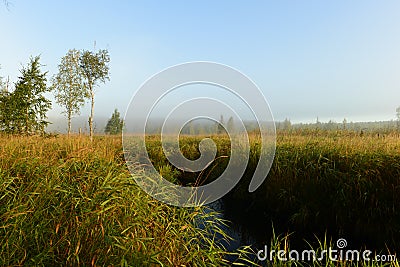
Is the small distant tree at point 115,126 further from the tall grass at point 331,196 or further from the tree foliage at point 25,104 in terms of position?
the tall grass at point 331,196

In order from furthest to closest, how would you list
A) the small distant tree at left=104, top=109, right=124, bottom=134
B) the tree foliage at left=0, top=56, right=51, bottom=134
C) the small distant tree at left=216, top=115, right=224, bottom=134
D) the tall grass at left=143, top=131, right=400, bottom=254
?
1. the small distant tree at left=104, top=109, right=124, bottom=134
2. the tree foliage at left=0, top=56, right=51, bottom=134
3. the small distant tree at left=216, top=115, right=224, bottom=134
4. the tall grass at left=143, top=131, right=400, bottom=254

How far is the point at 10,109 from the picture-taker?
37.1 feet

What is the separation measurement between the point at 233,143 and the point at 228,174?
1.15 m

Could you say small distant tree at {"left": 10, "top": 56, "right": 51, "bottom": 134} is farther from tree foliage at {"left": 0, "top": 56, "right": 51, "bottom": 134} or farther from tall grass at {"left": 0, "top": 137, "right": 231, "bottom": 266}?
tall grass at {"left": 0, "top": 137, "right": 231, "bottom": 266}

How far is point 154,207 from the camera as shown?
3.43m

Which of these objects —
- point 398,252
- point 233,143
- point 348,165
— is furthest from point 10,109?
point 398,252

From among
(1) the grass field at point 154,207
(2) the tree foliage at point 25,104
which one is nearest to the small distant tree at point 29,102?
(2) the tree foliage at point 25,104

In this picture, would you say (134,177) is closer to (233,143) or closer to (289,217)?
(289,217)

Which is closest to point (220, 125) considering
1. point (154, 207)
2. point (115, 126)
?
point (154, 207)

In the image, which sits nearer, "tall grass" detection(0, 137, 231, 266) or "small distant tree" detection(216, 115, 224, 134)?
"tall grass" detection(0, 137, 231, 266)

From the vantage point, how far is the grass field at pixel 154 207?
Result: 2.25 metres

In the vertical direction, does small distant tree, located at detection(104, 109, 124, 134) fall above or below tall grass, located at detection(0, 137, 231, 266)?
above

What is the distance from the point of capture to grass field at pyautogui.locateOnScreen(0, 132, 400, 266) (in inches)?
88.7

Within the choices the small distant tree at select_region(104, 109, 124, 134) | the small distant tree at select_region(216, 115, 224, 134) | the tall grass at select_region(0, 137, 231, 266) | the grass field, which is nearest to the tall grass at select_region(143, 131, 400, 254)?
the grass field
